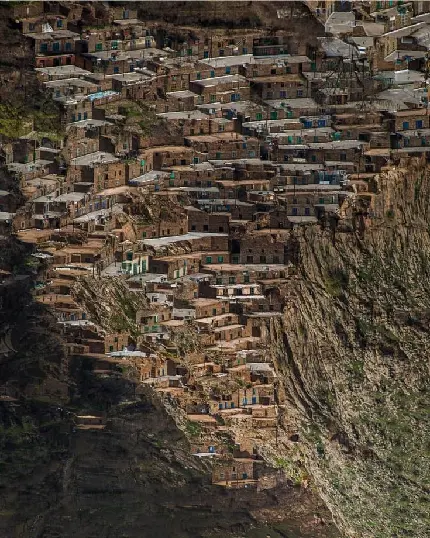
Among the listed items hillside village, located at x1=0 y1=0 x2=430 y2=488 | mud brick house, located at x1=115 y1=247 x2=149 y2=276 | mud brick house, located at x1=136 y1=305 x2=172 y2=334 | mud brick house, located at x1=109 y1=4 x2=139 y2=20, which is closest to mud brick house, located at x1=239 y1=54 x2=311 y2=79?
hillside village, located at x1=0 y1=0 x2=430 y2=488

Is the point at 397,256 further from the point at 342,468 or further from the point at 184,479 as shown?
the point at 184,479

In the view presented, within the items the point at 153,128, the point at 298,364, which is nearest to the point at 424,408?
the point at 298,364

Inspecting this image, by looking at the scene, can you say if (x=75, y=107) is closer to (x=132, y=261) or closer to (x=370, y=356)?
(x=132, y=261)

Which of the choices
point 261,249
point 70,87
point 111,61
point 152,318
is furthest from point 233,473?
point 111,61

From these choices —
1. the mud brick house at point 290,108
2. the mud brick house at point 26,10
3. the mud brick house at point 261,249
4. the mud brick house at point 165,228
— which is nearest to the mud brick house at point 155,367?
the mud brick house at point 165,228

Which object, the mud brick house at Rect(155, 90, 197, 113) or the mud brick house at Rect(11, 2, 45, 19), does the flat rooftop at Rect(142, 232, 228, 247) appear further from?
the mud brick house at Rect(11, 2, 45, 19)

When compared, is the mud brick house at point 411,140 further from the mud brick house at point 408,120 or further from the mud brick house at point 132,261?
the mud brick house at point 132,261
